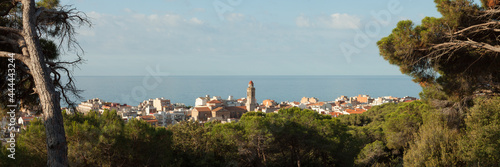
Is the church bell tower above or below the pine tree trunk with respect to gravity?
below

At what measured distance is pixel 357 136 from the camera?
57.1ft

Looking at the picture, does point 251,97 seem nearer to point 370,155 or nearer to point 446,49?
point 370,155

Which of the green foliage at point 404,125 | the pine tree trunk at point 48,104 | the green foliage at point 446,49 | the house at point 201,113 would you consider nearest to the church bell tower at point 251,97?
the house at point 201,113

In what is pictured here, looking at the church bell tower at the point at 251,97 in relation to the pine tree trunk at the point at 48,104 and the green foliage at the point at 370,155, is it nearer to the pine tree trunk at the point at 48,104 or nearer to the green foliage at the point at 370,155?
the green foliage at the point at 370,155

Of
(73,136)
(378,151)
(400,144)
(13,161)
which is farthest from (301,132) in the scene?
(13,161)

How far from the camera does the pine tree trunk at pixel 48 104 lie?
9.46ft

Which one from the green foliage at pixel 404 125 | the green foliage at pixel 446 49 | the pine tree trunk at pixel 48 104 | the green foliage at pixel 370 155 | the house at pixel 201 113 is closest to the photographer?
the pine tree trunk at pixel 48 104

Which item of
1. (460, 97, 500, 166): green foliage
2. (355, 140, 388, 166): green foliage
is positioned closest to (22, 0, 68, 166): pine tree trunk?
(460, 97, 500, 166): green foliage

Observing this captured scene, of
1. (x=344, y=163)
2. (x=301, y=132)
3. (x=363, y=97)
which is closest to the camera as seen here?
(x=301, y=132)

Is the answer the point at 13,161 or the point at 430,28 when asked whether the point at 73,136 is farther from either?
the point at 430,28

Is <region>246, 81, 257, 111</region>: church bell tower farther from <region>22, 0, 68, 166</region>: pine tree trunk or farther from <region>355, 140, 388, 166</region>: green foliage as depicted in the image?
<region>22, 0, 68, 166</region>: pine tree trunk

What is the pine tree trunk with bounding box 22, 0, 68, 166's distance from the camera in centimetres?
288

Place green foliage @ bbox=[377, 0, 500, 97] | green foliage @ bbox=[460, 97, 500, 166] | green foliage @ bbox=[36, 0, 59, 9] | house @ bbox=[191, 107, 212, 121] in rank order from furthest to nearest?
house @ bbox=[191, 107, 212, 121] < green foliage @ bbox=[460, 97, 500, 166] < green foliage @ bbox=[377, 0, 500, 97] < green foliage @ bbox=[36, 0, 59, 9]

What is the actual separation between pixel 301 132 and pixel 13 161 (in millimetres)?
9043
